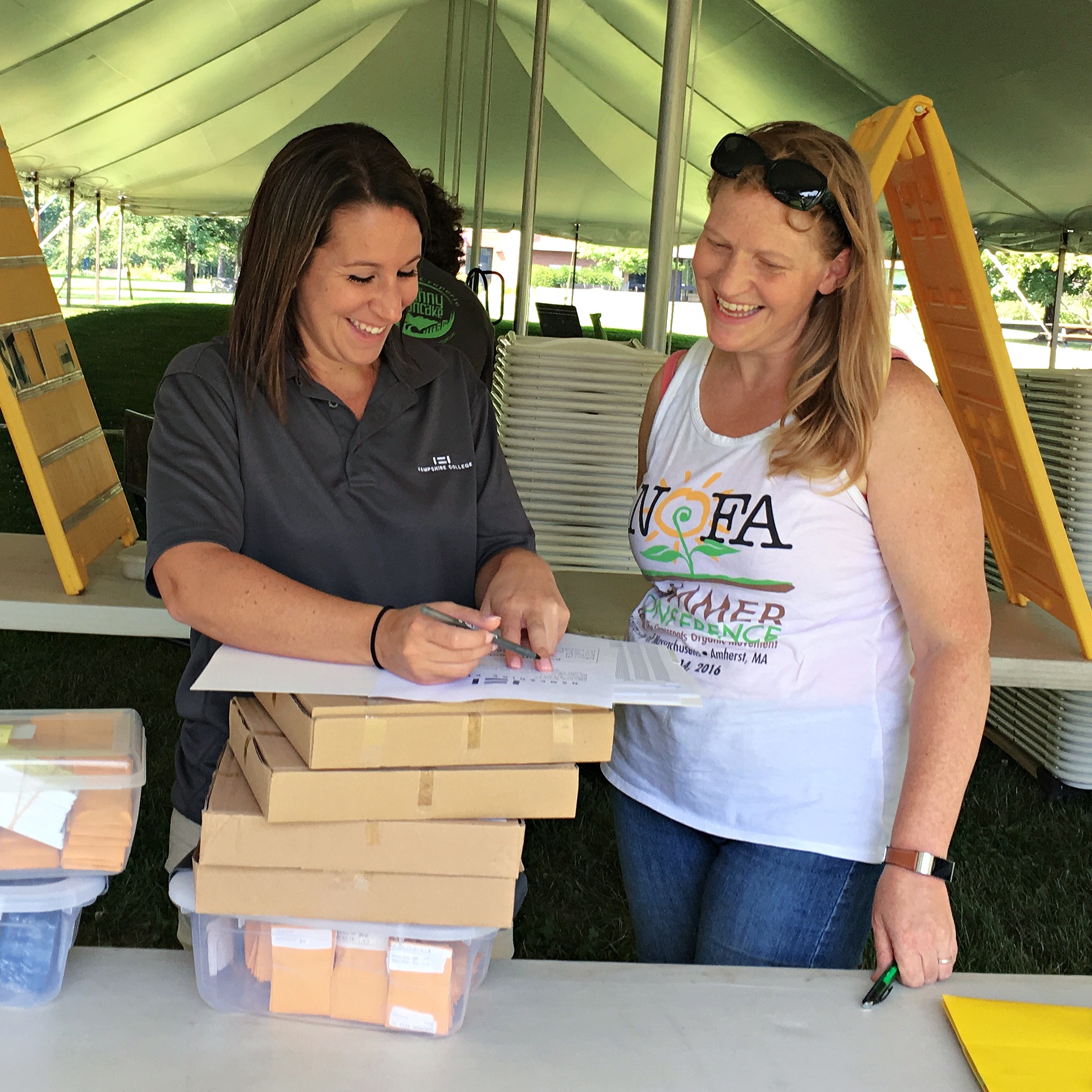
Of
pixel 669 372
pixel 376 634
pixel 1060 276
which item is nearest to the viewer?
pixel 376 634

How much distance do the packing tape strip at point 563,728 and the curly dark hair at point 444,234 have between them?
2169 mm

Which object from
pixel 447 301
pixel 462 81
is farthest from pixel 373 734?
pixel 462 81

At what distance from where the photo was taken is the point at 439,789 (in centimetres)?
105

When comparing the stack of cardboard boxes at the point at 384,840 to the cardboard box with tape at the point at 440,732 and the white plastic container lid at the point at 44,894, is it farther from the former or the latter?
the white plastic container lid at the point at 44,894

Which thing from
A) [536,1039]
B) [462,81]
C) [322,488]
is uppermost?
[462,81]

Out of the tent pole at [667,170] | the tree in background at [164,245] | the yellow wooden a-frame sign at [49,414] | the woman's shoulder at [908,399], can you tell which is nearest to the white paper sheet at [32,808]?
the woman's shoulder at [908,399]

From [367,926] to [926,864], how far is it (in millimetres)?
594

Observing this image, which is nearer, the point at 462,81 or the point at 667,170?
the point at 667,170

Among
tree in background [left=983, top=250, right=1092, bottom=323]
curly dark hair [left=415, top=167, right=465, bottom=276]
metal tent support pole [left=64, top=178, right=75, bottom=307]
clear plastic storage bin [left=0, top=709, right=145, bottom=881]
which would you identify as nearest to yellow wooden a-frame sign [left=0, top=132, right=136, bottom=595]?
curly dark hair [left=415, top=167, right=465, bottom=276]

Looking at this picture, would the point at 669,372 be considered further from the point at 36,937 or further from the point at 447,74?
the point at 447,74

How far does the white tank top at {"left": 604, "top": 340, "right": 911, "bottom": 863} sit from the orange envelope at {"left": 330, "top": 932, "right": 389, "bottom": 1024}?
0.52m

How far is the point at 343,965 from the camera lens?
1.07 metres

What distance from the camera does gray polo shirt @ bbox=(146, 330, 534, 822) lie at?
4.34 ft

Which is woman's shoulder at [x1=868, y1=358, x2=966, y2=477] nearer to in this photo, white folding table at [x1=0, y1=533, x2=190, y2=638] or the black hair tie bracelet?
the black hair tie bracelet
